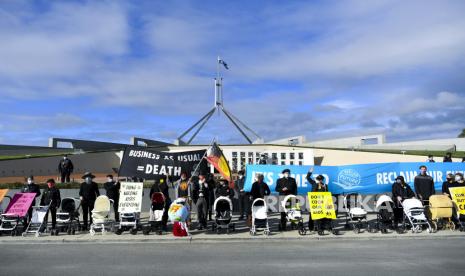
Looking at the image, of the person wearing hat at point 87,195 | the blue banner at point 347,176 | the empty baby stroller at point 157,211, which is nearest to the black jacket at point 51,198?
the person wearing hat at point 87,195

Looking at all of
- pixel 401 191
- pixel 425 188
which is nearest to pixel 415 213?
pixel 401 191

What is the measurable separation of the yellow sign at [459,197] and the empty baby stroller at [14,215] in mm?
13078

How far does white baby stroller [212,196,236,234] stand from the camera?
41.8ft

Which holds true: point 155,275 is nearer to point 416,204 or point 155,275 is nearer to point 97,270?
point 97,270

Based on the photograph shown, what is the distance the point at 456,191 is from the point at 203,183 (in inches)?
315

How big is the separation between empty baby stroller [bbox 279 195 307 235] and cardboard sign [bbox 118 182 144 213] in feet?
14.7

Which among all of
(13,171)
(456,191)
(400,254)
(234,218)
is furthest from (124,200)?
(13,171)

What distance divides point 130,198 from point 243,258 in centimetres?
554

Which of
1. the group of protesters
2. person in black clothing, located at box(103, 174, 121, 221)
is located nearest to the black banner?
the group of protesters

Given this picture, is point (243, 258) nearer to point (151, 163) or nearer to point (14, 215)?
point (151, 163)

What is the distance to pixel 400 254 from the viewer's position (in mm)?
9406

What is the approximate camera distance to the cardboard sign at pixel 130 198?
13.2 meters

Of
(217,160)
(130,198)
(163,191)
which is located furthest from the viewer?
(217,160)

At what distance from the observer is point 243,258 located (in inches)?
358
